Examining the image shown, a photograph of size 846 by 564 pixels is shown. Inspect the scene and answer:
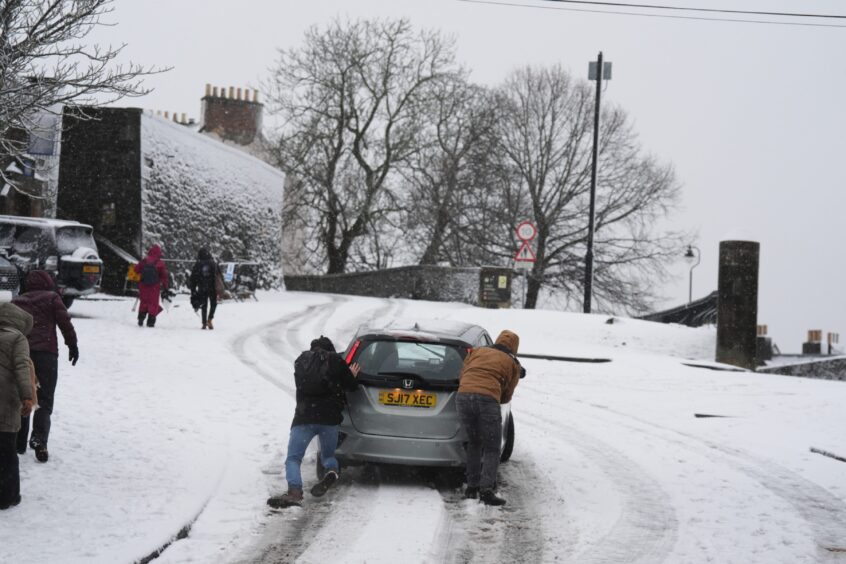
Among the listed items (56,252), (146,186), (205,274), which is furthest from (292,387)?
(146,186)

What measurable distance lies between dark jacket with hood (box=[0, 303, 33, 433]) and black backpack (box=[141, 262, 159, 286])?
39.5 ft

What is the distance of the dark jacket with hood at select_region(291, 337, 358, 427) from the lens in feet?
26.2

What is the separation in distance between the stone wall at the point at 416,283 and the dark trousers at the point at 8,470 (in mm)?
27379

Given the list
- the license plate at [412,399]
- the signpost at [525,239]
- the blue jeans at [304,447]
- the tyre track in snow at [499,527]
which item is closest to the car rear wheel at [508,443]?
the tyre track in snow at [499,527]

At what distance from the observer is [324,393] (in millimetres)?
8000

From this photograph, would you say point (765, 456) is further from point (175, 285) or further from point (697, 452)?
point (175, 285)

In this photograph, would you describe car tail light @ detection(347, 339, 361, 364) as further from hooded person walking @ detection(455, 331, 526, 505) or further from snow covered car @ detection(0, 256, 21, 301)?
snow covered car @ detection(0, 256, 21, 301)

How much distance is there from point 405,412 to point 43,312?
3356 mm

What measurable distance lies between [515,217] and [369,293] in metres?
7.69

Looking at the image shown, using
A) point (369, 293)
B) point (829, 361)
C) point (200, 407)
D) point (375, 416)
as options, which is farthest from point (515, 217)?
point (375, 416)

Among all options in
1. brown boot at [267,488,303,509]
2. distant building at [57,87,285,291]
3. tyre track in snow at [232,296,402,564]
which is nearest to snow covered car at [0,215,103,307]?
tyre track in snow at [232,296,402,564]

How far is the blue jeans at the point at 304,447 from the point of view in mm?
7816

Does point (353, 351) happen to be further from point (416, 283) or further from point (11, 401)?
point (416, 283)

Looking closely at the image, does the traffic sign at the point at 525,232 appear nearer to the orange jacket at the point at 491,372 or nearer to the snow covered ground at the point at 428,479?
the snow covered ground at the point at 428,479
